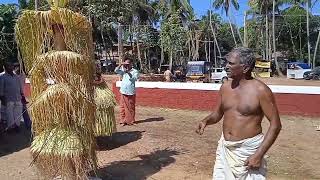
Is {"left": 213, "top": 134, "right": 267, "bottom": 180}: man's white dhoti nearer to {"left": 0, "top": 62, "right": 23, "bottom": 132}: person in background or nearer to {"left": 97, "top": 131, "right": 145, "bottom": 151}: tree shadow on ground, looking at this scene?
{"left": 97, "top": 131, "right": 145, "bottom": 151}: tree shadow on ground

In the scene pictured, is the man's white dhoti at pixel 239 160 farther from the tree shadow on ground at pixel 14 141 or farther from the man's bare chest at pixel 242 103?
the tree shadow on ground at pixel 14 141

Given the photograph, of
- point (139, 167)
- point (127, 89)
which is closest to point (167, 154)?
point (139, 167)

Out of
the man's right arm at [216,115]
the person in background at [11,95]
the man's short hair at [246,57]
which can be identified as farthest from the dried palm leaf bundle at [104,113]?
the man's short hair at [246,57]

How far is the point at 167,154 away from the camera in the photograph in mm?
8023

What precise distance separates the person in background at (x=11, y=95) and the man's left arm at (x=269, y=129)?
6287mm

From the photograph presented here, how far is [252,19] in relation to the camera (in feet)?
212

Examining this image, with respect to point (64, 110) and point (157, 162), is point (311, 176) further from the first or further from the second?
point (64, 110)

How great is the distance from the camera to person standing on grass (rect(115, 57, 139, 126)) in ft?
32.5

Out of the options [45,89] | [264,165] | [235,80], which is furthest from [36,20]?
[264,165]

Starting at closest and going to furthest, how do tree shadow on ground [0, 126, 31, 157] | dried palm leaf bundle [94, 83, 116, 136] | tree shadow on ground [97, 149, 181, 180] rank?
tree shadow on ground [97, 149, 181, 180] → dried palm leaf bundle [94, 83, 116, 136] → tree shadow on ground [0, 126, 31, 157]

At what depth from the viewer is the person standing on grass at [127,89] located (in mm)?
9906

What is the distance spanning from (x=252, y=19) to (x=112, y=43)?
2010cm

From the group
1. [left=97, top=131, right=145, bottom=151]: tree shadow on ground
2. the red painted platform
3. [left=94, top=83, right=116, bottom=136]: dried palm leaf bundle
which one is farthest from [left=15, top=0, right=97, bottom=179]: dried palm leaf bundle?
the red painted platform

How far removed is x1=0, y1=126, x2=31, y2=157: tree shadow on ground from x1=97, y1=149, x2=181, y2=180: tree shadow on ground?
84.0 inches
